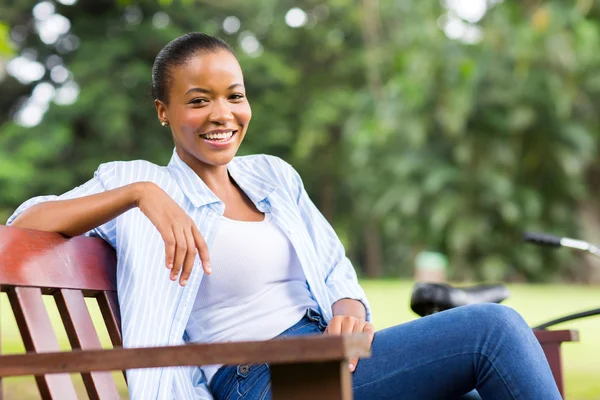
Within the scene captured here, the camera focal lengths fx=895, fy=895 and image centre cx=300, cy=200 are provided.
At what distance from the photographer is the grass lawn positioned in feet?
18.1

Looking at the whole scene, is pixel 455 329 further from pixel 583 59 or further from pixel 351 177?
pixel 351 177

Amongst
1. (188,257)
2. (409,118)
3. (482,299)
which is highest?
(409,118)

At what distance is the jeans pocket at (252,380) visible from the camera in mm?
2119

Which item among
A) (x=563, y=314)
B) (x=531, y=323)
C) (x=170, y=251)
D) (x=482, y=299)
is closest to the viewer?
(x=170, y=251)

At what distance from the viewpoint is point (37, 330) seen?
1.97 meters

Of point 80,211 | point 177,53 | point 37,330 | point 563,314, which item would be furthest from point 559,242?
point 563,314

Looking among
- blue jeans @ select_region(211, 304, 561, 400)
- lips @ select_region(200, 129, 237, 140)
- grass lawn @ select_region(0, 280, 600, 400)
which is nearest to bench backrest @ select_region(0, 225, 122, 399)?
lips @ select_region(200, 129, 237, 140)

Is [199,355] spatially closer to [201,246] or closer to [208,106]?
[201,246]

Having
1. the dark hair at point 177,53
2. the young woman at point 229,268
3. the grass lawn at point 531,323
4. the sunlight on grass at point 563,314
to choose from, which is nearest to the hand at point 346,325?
the young woman at point 229,268

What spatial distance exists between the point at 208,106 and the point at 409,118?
1784 cm

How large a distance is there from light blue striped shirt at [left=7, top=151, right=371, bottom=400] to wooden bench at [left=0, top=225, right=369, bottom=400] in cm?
10

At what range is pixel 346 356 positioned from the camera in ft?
4.64

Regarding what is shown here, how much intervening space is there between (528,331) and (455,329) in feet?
0.54

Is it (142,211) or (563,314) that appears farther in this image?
(563,314)
